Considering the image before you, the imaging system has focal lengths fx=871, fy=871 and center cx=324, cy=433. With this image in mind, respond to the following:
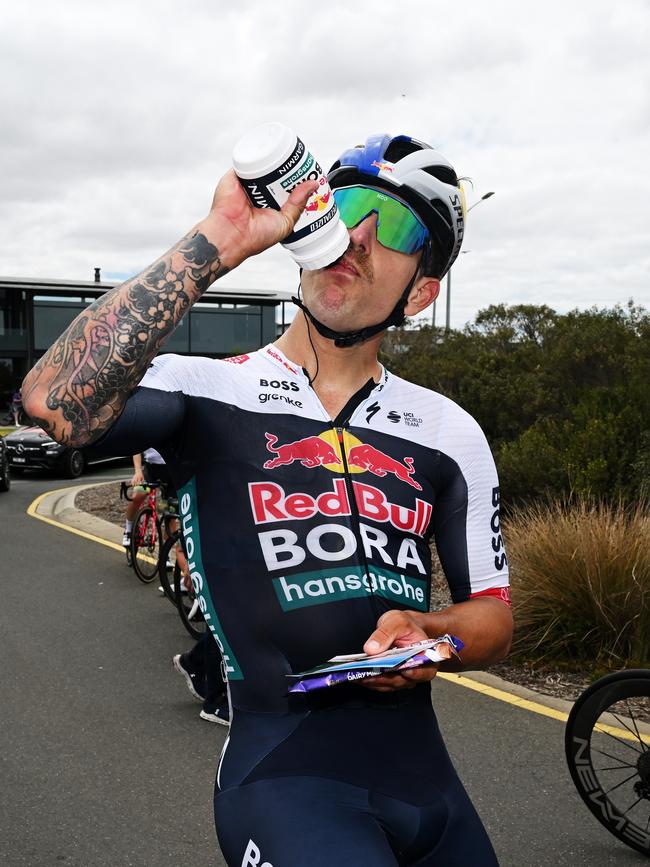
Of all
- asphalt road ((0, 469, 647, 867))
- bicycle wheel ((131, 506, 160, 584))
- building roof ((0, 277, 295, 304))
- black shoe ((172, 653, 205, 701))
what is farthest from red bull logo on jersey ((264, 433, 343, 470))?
building roof ((0, 277, 295, 304))

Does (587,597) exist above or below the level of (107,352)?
Result: below

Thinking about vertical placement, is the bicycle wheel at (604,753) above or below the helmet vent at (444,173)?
below

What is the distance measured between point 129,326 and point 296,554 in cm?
67

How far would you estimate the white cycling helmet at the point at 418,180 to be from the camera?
7.40ft

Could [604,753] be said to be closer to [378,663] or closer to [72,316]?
[378,663]

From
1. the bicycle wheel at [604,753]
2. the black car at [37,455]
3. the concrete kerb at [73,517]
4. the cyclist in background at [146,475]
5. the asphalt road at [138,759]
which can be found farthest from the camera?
the black car at [37,455]

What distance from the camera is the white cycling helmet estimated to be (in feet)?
7.40

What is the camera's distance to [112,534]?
1314cm

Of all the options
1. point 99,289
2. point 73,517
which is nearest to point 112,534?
point 73,517

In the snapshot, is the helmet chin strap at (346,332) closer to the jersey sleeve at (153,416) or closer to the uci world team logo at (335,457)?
the uci world team logo at (335,457)

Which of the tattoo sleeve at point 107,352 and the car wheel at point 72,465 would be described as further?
the car wheel at point 72,465

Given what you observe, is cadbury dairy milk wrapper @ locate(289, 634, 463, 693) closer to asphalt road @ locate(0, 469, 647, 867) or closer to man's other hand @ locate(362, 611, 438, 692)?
man's other hand @ locate(362, 611, 438, 692)

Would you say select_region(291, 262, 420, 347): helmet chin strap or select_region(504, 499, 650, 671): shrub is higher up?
select_region(291, 262, 420, 347): helmet chin strap

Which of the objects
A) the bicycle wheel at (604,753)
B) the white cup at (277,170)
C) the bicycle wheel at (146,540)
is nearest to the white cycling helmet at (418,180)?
the white cup at (277,170)
